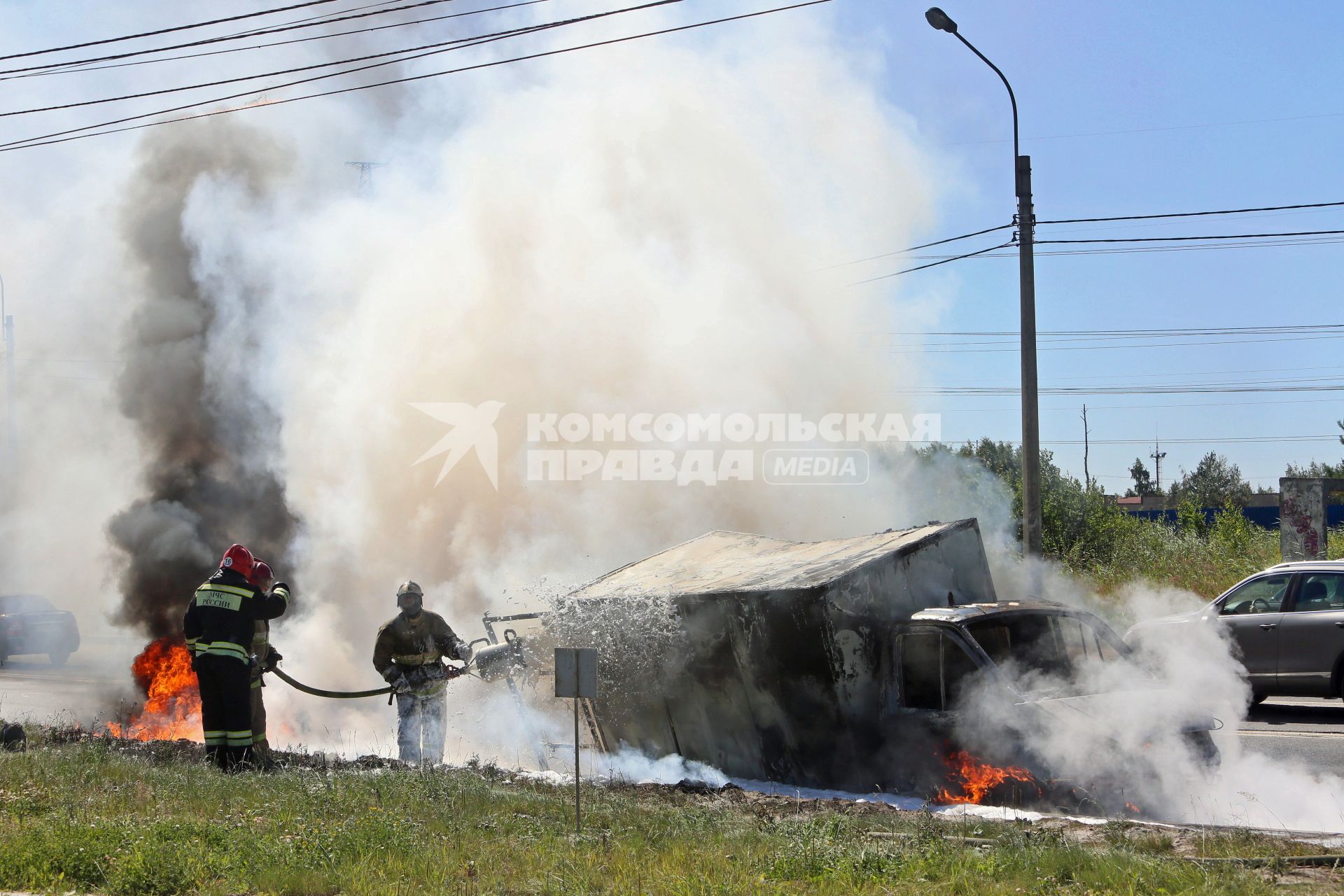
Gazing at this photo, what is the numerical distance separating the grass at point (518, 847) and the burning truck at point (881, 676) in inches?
22.2

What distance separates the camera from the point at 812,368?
706 inches

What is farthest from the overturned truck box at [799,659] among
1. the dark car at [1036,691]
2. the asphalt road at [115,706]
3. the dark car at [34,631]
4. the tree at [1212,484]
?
the tree at [1212,484]

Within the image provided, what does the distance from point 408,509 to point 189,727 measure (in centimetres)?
490

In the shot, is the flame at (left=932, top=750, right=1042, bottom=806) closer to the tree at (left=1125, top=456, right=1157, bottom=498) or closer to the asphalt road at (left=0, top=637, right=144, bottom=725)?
the asphalt road at (left=0, top=637, right=144, bottom=725)

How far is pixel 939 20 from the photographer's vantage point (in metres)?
13.0

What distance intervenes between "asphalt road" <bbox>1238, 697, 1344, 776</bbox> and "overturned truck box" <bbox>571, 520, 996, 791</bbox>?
290 cm

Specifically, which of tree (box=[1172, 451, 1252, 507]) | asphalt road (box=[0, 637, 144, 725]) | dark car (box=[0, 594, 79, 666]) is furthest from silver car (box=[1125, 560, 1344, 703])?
tree (box=[1172, 451, 1252, 507])

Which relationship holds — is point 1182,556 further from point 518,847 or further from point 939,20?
point 518,847

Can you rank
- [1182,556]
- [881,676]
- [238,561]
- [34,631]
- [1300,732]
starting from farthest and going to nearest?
[1182,556] < [34,631] < [1300,732] < [238,561] < [881,676]

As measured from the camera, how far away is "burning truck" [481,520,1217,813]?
6.61m

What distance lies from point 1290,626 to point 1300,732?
1358 mm

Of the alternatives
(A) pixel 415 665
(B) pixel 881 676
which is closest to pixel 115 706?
(A) pixel 415 665

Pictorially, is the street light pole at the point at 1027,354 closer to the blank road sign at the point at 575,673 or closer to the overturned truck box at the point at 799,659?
the overturned truck box at the point at 799,659

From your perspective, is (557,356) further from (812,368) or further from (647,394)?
(812,368)
